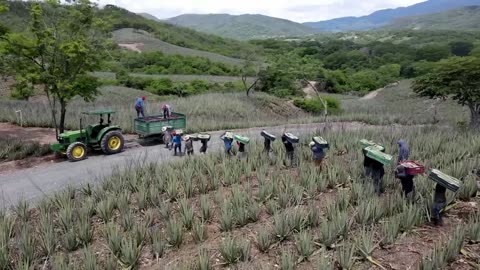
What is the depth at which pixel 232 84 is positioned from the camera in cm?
4378

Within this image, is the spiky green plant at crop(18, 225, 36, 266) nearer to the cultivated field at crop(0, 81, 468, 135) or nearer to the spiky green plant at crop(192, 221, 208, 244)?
the spiky green plant at crop(192, 221, 208, 244)

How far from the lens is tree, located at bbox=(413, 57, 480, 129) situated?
1538cm

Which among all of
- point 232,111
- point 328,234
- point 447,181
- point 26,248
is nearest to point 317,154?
point 328,234

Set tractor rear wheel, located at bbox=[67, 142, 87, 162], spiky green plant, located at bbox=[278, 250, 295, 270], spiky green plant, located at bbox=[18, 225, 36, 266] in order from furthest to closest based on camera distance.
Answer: tractor rear wheel, located at bbox=[67, 142, 87, 162]
spiky green plant, located at bbox=[18, 225, 36, 266]
spiky green plant, located at bbox=[278, 250, 295, 270]

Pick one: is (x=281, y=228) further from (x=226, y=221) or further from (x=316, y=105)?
(x=316, y=105)

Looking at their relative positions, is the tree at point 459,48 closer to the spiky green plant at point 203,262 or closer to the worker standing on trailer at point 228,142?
the worker standing on trailer at point 228,142

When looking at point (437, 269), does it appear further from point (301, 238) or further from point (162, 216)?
point (162, 216)

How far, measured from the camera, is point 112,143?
12.3 m

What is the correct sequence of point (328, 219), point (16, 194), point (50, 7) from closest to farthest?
1. point (328, 219)
2. point (16, 194)
3. point (50, 7)

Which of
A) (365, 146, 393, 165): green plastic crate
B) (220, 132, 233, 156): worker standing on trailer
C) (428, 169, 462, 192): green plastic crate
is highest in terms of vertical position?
(365, 146, 393, 165): green plastic crate

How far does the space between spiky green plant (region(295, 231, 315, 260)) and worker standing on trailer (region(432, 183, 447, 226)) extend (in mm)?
1778

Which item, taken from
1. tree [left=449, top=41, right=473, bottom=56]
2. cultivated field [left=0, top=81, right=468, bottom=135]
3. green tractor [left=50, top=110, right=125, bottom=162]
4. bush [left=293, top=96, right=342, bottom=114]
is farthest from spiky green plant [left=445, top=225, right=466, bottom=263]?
tree [left=449, top=41, right=473, bottom=56]

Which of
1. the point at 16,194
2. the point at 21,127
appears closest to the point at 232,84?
the point at 21,127

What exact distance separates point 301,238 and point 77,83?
34.1ft
